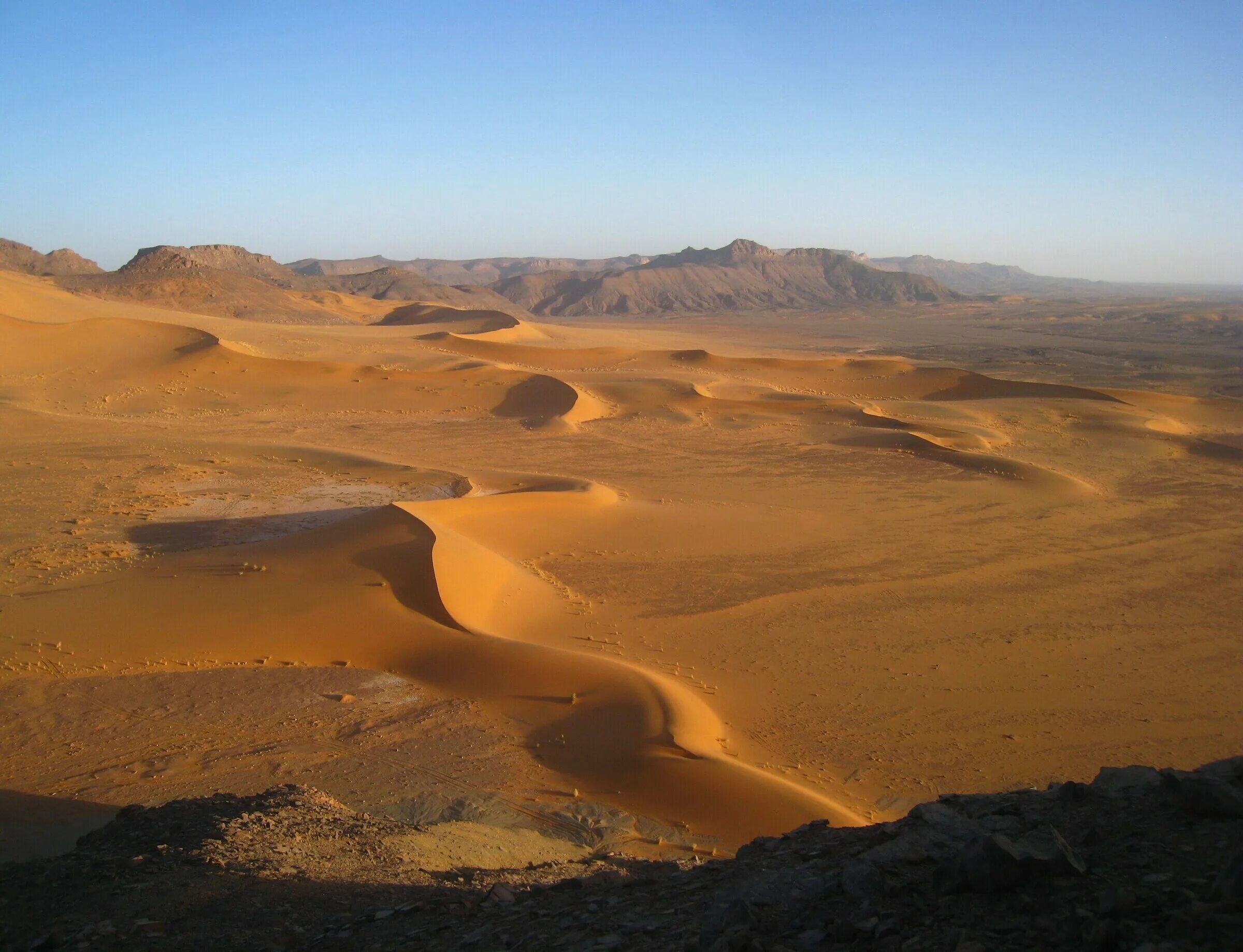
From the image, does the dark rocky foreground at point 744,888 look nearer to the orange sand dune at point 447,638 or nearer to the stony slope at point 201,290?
the orange sand dune at point 447,638

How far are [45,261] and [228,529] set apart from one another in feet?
200

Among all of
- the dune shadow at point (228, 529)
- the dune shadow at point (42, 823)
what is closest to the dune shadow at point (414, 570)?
the dune shadow at point (228, 529)

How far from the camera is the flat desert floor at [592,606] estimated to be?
259 inches

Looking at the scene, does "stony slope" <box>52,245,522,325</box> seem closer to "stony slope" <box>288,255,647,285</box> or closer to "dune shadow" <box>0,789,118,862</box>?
"dune shadow" <box>0,789,118,862</box>

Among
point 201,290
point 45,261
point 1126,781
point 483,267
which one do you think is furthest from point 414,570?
point 483,267

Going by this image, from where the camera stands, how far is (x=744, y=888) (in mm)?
3736

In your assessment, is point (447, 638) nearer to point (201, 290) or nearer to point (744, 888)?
point (744, 888)

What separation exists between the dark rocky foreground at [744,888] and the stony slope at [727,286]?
89.9 m

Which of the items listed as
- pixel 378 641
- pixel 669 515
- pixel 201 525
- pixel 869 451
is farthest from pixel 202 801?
pixel 869 451

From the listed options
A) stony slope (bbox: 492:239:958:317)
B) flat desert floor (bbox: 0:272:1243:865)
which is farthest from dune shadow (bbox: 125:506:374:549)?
stony slope (bbox: 492:239:958:317)

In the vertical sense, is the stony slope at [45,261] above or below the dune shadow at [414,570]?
above

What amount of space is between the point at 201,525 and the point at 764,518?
8302 mm

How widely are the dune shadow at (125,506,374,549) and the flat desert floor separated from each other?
0.24 feet

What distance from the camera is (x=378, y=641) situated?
8.88 m
